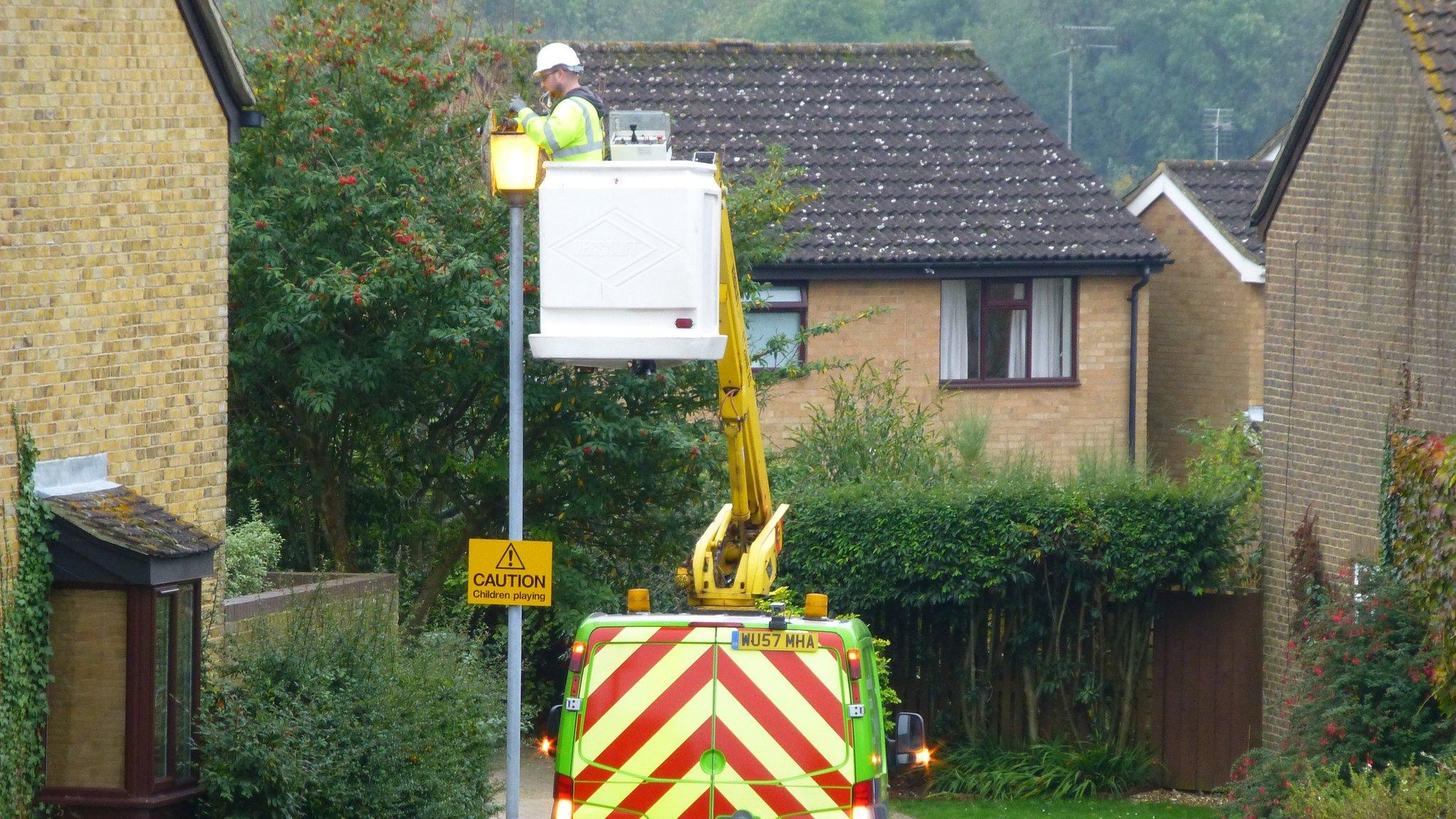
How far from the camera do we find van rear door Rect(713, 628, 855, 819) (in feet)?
31.3

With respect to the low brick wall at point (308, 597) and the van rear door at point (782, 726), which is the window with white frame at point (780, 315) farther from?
the van rear door at point (782, 726)

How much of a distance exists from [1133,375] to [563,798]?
54.9 feet

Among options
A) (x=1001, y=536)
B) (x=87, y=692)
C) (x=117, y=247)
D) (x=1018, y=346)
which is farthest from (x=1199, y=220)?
(x=87, y=692)

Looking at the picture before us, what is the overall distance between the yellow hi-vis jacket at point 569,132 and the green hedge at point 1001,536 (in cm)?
739

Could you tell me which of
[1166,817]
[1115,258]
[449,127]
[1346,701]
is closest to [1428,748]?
[1346,701]

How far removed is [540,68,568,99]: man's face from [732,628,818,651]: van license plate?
355 centimetres

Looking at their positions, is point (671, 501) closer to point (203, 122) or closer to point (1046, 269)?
point (203, 122)

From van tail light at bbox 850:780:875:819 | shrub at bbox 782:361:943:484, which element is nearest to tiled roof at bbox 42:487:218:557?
van tail light at bbox 850:780:875:819

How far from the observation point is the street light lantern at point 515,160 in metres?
10.8

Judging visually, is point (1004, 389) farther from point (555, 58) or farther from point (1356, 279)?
point (555, 58)

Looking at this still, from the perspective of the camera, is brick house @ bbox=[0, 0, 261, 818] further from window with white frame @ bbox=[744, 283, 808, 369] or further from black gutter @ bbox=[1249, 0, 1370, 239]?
window with white frame @ bbox=[744, 283, 808, 369]

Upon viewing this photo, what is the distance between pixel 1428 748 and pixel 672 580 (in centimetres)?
725

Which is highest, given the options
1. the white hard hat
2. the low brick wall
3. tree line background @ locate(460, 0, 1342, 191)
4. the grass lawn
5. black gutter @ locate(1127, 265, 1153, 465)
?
tree line background @ locate(460, 0, 1342, 191)

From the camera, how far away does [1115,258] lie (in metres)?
24.5
